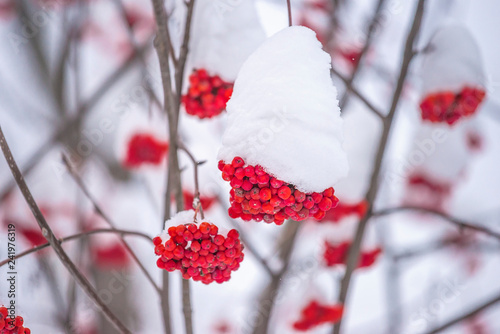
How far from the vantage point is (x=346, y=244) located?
3.22 ft

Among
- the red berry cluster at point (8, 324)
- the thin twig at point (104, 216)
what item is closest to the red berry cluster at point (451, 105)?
the thin twig at point (104, 216)

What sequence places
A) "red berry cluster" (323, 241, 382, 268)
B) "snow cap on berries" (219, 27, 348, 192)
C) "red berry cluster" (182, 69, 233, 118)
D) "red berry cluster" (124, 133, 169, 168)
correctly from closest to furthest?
"snow cap on berries" (219, 27, 348, 192)
"red berry cluster" (182, 69, 233, 118)
"red berry cluster" (323, 241, 382, 268)
"red berry cluster" (124, 133, 169, 168)

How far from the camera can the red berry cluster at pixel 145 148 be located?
126cm

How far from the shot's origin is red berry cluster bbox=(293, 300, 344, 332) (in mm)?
901

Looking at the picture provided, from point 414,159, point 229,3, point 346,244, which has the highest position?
point 414,159

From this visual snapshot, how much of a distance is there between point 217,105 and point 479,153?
4.87ft

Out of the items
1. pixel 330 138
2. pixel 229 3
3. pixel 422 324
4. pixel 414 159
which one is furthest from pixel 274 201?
pixel 422 324

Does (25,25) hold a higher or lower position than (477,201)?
higher

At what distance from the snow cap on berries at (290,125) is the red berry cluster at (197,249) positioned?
3.9 inches

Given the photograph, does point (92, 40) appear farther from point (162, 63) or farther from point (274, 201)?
point (274, 201)

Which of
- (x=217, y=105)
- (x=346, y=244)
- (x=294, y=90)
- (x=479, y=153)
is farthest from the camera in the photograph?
(x=479, y=153)

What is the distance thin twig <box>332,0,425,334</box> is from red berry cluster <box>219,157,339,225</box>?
39cm

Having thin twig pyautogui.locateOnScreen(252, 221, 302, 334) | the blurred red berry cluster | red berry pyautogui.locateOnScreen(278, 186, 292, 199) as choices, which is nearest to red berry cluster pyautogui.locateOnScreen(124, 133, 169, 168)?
the blurred red berry cluster

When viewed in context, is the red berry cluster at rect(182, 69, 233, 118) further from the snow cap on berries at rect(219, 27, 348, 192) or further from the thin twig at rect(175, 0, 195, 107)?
the snow cap on berries at rect(219, 27, 348, 192)
